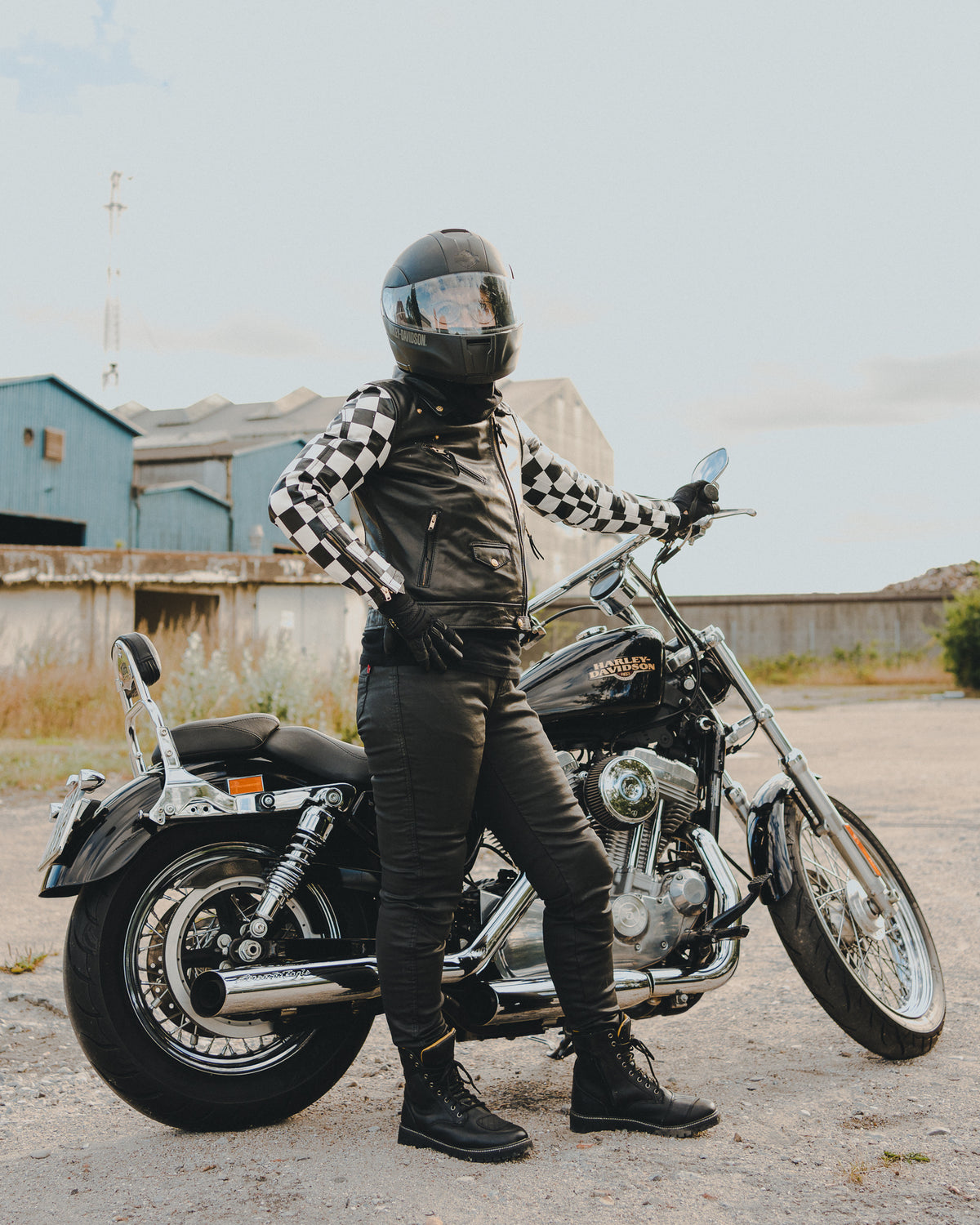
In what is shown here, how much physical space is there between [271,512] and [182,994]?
3.93 ft

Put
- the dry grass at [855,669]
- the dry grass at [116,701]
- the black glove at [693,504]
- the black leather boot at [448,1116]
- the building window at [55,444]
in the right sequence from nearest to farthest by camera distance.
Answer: the black leather boot at [448,1116], the black glove at [693,504], the dry grass at [116,701], the dry grass at [855,669], the building window at [55,444]

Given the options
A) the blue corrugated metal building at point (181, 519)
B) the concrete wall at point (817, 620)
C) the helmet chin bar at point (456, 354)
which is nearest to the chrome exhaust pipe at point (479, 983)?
the helmet chin bar at point (456, 354)

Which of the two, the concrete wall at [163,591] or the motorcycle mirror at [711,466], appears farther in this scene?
the concrete wall at [163,591]

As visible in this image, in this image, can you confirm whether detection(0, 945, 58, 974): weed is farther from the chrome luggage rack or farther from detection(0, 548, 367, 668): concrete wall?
detection(0, 548, 367, 668): concrete wall

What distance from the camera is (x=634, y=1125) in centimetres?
272

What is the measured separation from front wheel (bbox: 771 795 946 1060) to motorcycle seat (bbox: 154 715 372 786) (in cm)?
128

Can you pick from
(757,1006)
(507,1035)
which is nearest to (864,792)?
(757,1006)

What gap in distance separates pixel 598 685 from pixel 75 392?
25.2 metres

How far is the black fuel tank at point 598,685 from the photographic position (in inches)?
120

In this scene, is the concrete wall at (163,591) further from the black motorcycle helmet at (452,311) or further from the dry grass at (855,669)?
the black motorcycle helmet at (452,311)

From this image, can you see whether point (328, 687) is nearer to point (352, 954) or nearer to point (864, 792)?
point (864, 792)

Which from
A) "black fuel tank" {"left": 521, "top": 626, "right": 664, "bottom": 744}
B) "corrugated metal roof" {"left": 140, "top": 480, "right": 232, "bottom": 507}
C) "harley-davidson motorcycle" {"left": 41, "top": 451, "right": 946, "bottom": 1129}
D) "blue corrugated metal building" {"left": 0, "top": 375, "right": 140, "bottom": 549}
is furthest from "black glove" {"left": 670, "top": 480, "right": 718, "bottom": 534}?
"corrugated metal roof" {"left": 140, "top": 480, "right": 232, "bottom": 507}

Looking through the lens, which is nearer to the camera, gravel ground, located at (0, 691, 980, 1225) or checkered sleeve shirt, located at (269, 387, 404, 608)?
gravel ground, located at (0, 691, 980, 1225)

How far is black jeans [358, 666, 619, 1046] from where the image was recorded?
2605 mm
